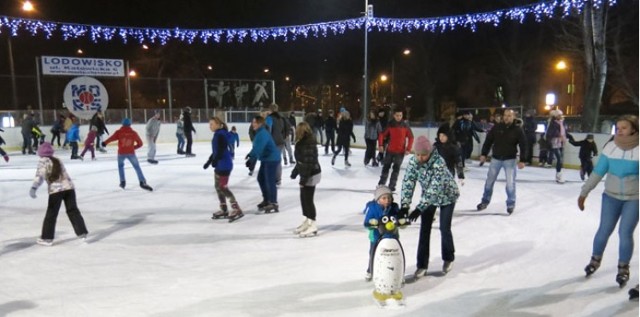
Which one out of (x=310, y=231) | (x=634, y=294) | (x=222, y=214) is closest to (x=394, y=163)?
(x=310, y=231)

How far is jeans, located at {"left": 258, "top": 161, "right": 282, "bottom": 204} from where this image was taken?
740cm

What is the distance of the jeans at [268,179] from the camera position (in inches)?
291

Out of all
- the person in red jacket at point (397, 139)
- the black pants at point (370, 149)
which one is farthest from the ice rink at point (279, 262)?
the black pants at point (370, 149)

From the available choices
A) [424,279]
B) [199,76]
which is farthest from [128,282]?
[199,76]

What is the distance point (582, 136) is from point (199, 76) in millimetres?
32896

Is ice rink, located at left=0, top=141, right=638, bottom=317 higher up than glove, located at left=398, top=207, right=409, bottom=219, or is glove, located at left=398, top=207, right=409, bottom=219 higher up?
glove, located at left=398, top=207, right=409, bottom=219

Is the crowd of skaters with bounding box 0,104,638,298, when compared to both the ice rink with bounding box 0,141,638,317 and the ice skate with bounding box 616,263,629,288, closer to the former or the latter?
the ice skate with bounding box 616,263,629,288

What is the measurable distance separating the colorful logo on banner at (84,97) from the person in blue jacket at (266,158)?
41.0 feet

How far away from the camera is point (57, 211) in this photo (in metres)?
5.96

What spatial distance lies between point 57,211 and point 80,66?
58.7 feet

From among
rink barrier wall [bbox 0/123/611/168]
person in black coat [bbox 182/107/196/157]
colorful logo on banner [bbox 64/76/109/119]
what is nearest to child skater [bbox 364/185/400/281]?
rink barrier wall [bbox 0/123/611/168]

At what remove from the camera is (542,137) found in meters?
13.3

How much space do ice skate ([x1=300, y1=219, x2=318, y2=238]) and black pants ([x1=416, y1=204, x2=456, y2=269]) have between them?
1.83 meters

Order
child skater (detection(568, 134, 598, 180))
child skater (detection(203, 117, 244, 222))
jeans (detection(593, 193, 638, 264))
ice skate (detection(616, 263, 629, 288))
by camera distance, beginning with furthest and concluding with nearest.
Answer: child skater (detection(568, 134, 598, 180))
child skater (detection(203, 117, 244, 222))
ice skate (detection(616, 263, 629, 288))
jeans (detection(593, 193, 638, 264))
